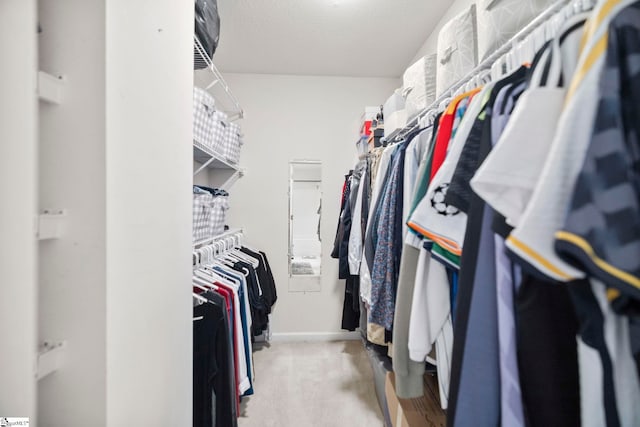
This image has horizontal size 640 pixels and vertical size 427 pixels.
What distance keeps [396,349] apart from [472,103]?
69 cm

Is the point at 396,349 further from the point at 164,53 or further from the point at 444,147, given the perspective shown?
the point at 164,53

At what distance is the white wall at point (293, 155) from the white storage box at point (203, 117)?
1.18 m

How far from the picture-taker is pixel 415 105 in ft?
4.90

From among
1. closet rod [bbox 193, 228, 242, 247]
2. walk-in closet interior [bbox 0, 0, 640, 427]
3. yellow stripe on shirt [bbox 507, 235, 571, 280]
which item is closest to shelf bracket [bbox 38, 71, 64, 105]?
walk-in closet interior [bbox 0, 0, 640, 427]

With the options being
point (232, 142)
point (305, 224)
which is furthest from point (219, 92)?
point (305, 224)

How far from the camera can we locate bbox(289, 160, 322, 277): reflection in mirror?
301cm

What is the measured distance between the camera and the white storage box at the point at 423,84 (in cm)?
143

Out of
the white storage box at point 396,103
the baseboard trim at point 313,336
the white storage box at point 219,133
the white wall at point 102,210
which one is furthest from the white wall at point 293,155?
the white wall at point 102,210

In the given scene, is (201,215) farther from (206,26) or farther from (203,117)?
(206,26)

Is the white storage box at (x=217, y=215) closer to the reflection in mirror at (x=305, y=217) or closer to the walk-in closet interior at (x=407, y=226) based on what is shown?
the walk-in closet interior at (x=407, y=226)

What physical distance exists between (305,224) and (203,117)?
165 centimetres

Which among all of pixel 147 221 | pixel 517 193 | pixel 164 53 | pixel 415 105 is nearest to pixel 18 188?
pixel 147 221

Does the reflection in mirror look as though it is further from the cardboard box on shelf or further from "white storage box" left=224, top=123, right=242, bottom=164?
the cardboard box on shelf

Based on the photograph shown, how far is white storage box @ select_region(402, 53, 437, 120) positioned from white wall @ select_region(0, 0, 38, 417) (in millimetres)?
1387
